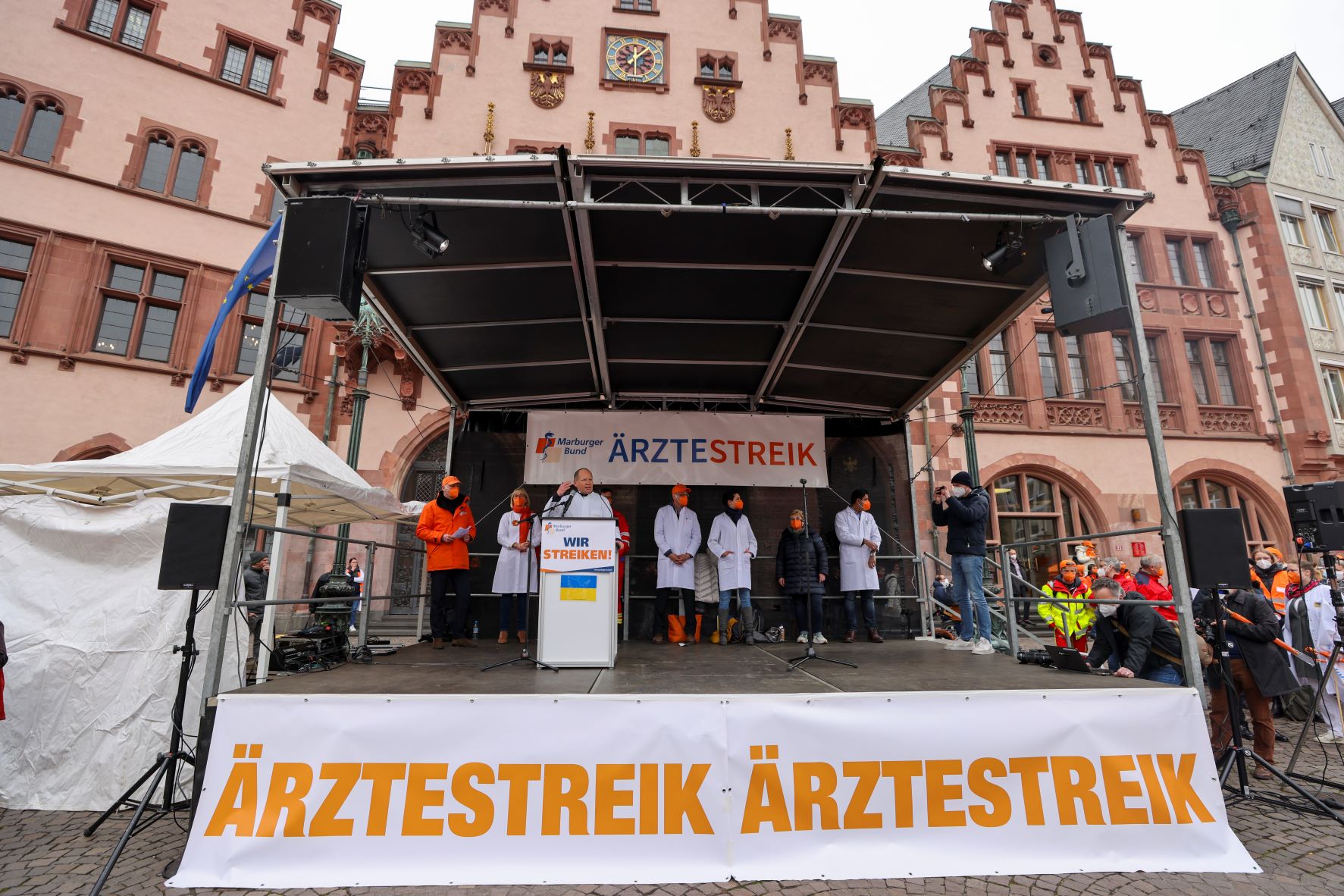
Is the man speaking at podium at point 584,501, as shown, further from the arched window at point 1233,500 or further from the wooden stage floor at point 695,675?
the arched window at point 1233,500

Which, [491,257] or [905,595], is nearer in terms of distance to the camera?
[491,257]

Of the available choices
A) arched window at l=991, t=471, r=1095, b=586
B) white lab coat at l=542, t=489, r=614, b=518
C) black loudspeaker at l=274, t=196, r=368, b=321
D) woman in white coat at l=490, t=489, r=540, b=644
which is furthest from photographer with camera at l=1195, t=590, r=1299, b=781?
arched window at l=991, t=471, r=1095, b=586

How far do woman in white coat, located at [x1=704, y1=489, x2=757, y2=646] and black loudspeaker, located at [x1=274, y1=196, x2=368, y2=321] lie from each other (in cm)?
488

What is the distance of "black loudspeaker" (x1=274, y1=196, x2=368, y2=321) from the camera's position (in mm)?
4340

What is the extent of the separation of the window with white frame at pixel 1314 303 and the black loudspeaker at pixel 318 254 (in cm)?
2377

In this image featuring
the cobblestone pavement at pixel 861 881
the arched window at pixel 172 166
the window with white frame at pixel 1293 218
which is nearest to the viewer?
the cobblestone pavement at pixel 861 881

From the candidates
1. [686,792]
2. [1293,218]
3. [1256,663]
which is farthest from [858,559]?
[1293,218]

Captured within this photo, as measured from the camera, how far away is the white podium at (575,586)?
515 cm

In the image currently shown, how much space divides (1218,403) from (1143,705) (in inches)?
721

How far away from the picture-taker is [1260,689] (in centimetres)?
522

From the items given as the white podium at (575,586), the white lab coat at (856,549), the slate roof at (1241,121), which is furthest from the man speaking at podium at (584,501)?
the slate roof at (1241,121)

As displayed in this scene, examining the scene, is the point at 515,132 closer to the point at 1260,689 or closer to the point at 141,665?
the point at 141,665

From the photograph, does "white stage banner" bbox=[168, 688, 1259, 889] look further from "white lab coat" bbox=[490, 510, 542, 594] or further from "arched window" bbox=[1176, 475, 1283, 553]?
"arched window" bbox=[1176, 475, 1283, 553]

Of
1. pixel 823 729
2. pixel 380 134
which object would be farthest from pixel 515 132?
pixel 823 729
